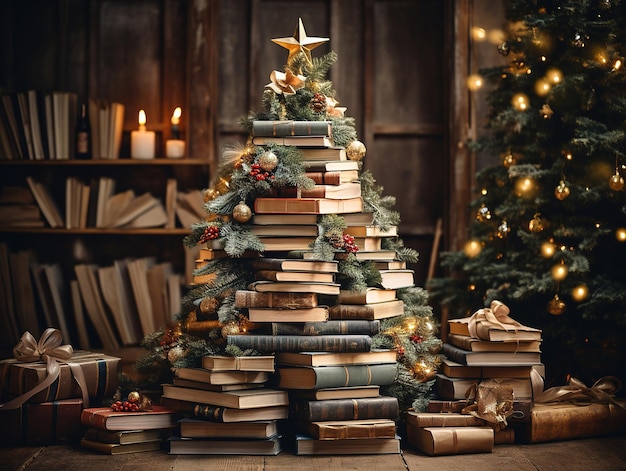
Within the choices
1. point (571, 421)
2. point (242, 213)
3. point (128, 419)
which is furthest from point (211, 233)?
point (571, 421)

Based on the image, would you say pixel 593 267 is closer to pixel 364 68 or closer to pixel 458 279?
pixel 458 279

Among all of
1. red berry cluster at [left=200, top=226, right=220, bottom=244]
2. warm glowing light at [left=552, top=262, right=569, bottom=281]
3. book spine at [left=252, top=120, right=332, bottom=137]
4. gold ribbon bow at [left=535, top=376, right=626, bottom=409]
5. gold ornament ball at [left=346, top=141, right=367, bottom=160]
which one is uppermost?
book spine at [left=252, top=120, right=332, bottom=137]

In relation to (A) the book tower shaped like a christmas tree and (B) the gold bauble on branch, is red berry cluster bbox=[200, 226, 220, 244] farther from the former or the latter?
(B) the gold bauble on branch

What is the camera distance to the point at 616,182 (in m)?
3.63

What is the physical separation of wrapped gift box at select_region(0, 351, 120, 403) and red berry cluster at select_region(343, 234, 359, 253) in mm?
1043

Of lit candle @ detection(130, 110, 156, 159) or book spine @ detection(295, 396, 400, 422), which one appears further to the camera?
lit candle @ detection(130, 110, 156, 159)

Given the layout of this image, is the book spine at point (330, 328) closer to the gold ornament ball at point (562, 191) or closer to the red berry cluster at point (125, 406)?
the red berry cluster at point (125, 406)

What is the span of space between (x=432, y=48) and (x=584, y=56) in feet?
4.68

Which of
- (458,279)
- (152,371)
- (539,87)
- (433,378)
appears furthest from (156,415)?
(539,87)

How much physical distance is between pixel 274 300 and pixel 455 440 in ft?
2.74

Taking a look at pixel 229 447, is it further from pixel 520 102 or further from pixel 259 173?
pixel 520 102

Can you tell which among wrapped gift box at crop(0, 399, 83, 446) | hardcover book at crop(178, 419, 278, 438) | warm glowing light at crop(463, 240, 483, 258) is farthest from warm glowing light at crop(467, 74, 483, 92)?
wrapped gift box at crop(0, 399, 83, 446)

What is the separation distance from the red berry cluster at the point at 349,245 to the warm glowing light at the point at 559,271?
3.65 feet

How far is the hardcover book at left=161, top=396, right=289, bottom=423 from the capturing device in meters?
2.94
